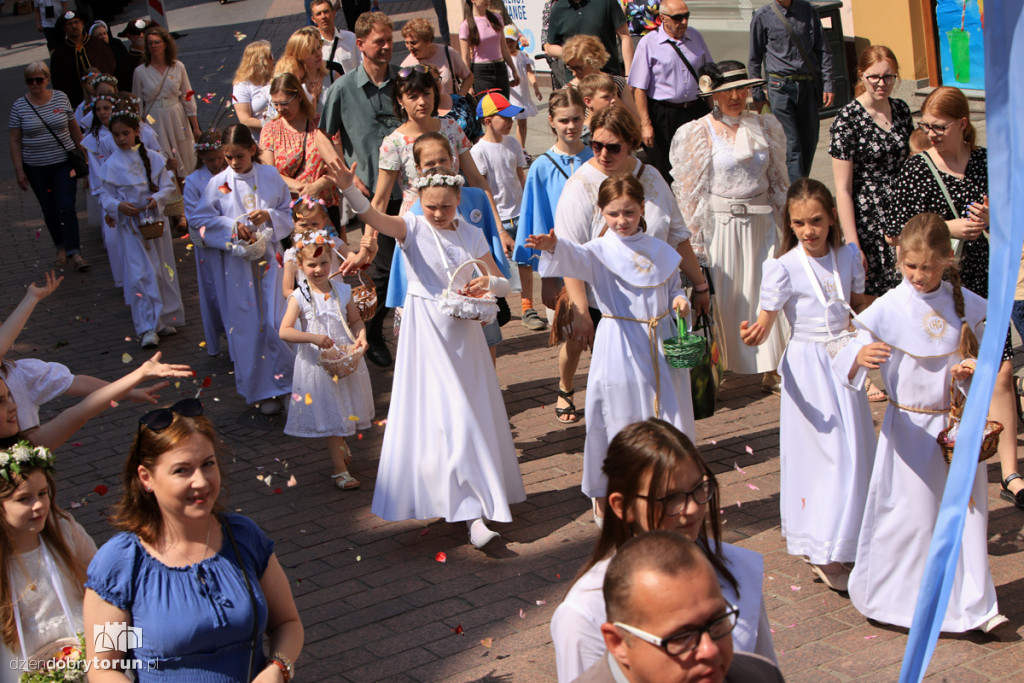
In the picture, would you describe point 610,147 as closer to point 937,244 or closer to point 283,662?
point 937,244

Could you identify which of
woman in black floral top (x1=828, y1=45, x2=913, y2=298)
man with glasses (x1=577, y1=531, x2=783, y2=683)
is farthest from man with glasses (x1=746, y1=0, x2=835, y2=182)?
man with glasses (x1=577, y1=531, x2=783, y2=683)

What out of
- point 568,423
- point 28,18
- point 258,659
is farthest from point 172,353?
point 28,18

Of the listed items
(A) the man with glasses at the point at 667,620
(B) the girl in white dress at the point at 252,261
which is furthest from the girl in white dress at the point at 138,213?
(A) the man with glasses at the point at 667,620

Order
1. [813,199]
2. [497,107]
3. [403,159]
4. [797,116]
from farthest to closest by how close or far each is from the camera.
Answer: [797,116], [497,107], [403,159], [813,199]

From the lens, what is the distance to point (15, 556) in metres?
3.96

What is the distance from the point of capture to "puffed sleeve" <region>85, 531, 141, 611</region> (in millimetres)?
3283

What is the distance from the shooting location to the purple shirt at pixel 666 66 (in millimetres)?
10422

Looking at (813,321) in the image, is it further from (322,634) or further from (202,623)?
(202,623)

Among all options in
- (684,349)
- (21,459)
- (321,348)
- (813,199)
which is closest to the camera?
(21,459)

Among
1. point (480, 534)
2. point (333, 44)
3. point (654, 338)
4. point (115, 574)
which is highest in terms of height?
point (333, 44)

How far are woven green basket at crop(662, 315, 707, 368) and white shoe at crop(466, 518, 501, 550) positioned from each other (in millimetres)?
1308

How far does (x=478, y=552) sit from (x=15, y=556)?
2.84 m

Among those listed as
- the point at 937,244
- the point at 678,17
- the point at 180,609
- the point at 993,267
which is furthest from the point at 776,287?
the point at 678,17

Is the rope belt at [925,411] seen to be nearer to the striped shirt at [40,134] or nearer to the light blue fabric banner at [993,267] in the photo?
the light blue fabric banner at [993,267]
